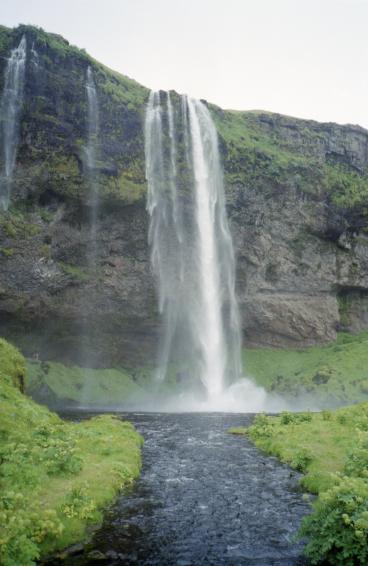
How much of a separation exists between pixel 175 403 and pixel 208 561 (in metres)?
54.5

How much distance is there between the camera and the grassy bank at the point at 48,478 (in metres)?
12.1

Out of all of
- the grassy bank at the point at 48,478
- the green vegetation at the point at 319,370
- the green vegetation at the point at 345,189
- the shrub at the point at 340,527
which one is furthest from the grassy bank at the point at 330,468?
the green vegetation at the point at 345,189

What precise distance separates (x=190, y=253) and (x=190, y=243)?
151 centimetres

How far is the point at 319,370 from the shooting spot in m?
70.1

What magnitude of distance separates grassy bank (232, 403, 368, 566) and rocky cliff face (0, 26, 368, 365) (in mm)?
39430

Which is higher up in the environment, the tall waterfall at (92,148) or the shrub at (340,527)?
the tall waterfall at (92,148)

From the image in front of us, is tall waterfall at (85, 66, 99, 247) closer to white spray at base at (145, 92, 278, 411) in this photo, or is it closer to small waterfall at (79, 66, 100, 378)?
small waterfall at (79, 66, 100, 378)

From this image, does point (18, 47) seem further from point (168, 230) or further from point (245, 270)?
point (245, 270)

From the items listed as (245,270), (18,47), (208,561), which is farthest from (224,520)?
(18,47)

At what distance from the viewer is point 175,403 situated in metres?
65.8

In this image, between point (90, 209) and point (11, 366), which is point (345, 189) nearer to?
point (90, 209)

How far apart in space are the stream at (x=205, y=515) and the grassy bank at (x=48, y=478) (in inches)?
30.4

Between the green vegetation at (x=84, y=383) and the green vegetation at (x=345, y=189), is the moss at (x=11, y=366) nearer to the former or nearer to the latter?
the green vegetation at (x=84, y=383)

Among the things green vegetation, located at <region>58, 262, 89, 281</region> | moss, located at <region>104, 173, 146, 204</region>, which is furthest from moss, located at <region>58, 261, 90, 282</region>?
moss, located at <region>104, 173, 146, 204</region>
